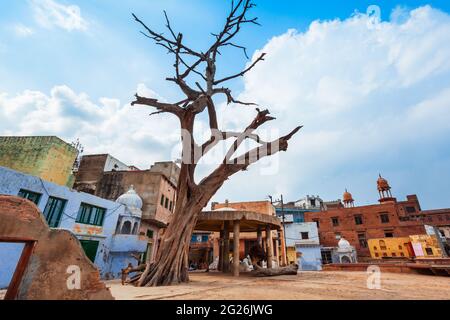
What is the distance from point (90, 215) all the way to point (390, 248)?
3707 centimetres

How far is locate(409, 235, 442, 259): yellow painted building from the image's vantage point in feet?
97.5

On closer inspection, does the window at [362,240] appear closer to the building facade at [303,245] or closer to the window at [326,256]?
the window at [326,256]

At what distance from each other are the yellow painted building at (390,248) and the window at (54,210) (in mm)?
38205

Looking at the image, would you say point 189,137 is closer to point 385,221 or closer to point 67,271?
point 67,271

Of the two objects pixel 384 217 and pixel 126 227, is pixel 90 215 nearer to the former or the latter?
pixel 126 227

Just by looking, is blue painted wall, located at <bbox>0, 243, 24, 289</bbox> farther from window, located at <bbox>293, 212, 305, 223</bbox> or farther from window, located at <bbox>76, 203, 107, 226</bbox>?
window, located at <bbox>293, 212, 305, 223</bbox>

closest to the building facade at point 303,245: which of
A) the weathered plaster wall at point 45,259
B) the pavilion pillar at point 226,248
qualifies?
the pavilion pillar at point 226,248

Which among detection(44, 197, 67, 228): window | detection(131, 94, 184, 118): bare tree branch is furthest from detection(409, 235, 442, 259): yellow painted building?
detection(44, 197, 67, 228): window

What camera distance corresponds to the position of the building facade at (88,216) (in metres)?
12.4

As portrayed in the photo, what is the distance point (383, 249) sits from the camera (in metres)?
32.8

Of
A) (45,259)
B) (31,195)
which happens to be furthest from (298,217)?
(45,259)
